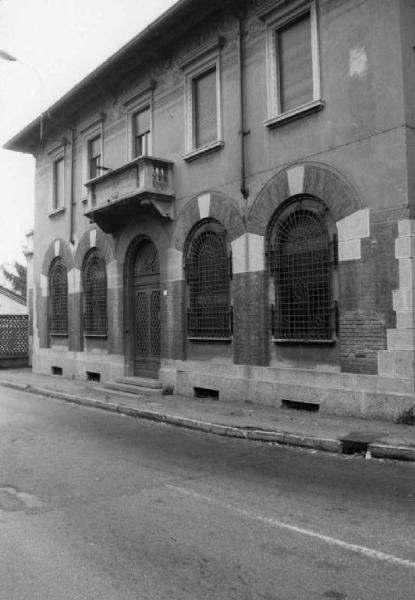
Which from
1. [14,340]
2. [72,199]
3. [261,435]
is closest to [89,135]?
[72,199]

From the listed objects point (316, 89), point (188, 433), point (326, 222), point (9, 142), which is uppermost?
point (9, 142)

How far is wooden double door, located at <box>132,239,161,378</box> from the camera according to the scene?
15.3 meters

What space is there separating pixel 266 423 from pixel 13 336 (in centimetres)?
1679

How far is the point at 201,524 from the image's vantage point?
5035 mm

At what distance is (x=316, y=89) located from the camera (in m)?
10.8

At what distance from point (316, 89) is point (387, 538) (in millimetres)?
8541

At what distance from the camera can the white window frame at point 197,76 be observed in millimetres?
13016

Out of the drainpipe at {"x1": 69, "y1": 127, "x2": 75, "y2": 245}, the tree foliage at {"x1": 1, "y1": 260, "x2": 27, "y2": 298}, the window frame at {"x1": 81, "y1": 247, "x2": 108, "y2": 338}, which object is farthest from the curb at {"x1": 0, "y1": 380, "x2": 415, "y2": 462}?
the tree foliage at {"x1": 1, "y1": 260, "x2": 27, "y2": 298}

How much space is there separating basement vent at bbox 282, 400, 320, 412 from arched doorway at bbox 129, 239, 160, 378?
15.6ft

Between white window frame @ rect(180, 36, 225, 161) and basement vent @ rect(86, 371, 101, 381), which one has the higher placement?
white window frame @ rect(180, 36, 225, 161)

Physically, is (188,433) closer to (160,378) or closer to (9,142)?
(160,378)

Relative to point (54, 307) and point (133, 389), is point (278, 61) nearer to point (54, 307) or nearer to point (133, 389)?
point (133, 389)

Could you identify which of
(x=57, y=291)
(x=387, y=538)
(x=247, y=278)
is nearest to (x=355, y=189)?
(x=247, y=278)

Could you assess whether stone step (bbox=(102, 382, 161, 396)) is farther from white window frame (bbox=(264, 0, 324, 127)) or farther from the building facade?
white window frame (bbox=(264, 0, 324, 127))
